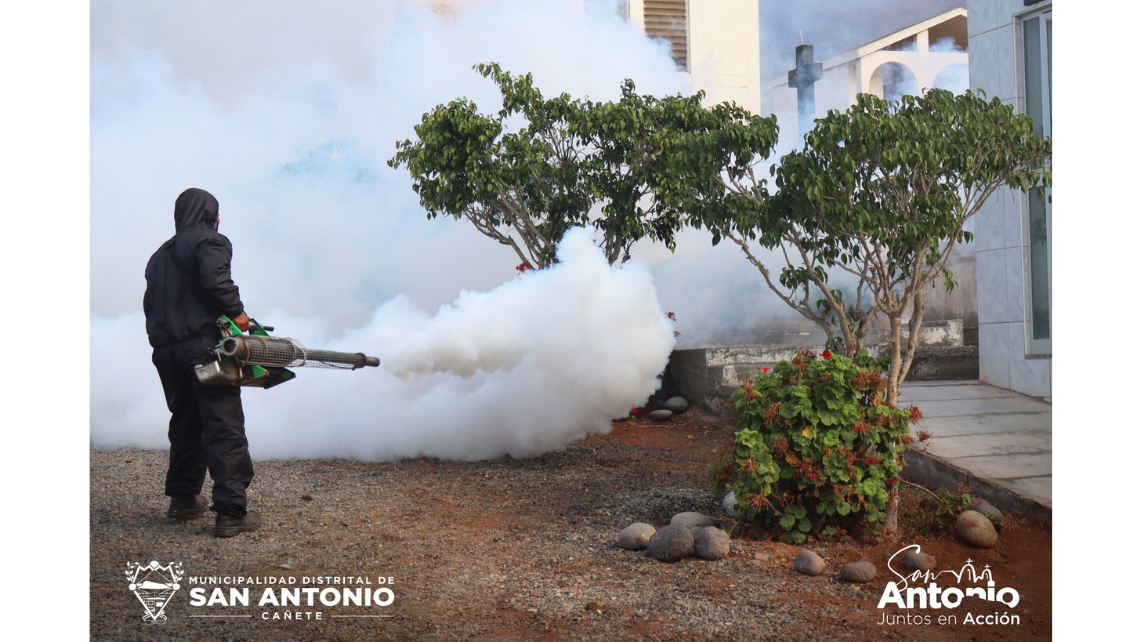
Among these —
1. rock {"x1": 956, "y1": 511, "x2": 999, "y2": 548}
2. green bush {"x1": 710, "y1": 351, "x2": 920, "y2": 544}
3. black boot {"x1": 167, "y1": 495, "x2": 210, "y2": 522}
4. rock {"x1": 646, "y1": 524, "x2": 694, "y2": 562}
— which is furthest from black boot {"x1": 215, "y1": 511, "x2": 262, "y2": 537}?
rock {"x1": 956, "y1": 511, "x2": 999, "y2": 548}

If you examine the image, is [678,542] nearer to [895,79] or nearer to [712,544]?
[712,544]

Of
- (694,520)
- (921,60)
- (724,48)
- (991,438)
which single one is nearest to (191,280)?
(694,520)

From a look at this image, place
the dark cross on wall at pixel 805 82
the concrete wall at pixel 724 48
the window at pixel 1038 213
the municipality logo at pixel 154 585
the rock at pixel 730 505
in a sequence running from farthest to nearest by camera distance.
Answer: the dark cross on wall at pixel 805 82 → the concrete wall at pixel 724 48 → the window at pixel 1038 213 → the rock at pixel 730 505 → the municipality logo at pixel 154 585

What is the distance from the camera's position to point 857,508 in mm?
3838

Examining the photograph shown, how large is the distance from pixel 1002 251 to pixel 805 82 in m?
2.30

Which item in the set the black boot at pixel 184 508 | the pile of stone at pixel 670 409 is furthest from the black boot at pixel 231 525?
the pile of stone at pixel 670 409

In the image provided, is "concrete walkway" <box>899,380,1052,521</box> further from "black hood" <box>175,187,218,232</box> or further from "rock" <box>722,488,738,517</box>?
"black hood" <box>175,187,218,232</box>

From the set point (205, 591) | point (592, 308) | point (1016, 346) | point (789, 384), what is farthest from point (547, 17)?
point (205, 591)

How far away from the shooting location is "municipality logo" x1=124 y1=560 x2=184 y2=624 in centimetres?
341

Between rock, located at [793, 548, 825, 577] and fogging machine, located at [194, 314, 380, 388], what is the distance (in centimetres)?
268

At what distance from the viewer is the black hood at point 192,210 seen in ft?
13.2

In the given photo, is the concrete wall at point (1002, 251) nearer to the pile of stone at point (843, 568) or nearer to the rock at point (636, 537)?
the pile of stone at point (843, 568)

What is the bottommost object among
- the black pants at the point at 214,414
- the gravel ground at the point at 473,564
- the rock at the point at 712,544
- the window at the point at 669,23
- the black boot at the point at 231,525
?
the gravel ground at the point at 473,564

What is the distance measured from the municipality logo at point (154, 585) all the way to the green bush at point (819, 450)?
2710mm
